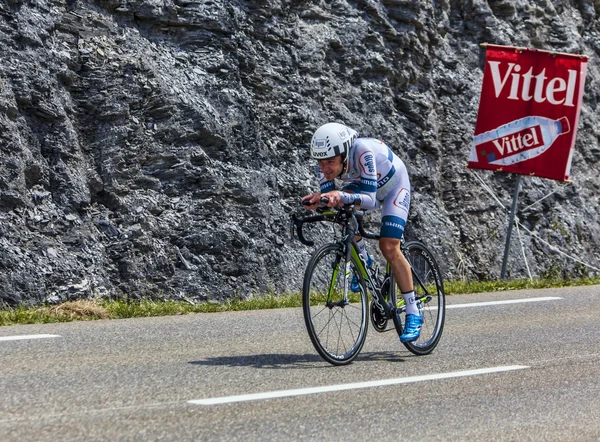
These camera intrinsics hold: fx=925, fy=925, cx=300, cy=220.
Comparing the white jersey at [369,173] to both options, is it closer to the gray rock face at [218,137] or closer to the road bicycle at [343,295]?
the road bicycle at [343,295]

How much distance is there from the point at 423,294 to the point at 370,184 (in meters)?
1.31

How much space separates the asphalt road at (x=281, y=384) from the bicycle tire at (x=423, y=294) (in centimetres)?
14

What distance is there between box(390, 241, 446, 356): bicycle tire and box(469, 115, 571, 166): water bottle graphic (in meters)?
7.06

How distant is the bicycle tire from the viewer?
7.51 m

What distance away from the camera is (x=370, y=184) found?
6.78m

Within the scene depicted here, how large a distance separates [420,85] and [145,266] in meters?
6.88

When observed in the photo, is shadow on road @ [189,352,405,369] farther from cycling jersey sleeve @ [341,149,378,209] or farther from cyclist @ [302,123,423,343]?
cycling jersey sleeve @ [341,149,378,209]

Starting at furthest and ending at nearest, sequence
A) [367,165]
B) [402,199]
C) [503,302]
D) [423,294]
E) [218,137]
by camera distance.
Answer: [218,137] < [503,302] < [423,294] < [402,199] < [367,165]

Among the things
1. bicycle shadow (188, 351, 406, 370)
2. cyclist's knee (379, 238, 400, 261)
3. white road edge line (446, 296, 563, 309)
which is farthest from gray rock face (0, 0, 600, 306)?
cyclist's knee (379, 238, 400, 261)

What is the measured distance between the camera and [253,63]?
45.5ft

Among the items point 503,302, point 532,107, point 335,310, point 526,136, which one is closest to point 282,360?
point 335,310

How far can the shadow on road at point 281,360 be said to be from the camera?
6.66 m

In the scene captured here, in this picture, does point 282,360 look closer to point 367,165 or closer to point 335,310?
point 335,310

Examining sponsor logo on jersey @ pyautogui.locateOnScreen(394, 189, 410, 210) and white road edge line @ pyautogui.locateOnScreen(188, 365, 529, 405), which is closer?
white road edge line @ pyautogui.locateOnScreen(188, 365, 529, 405)
